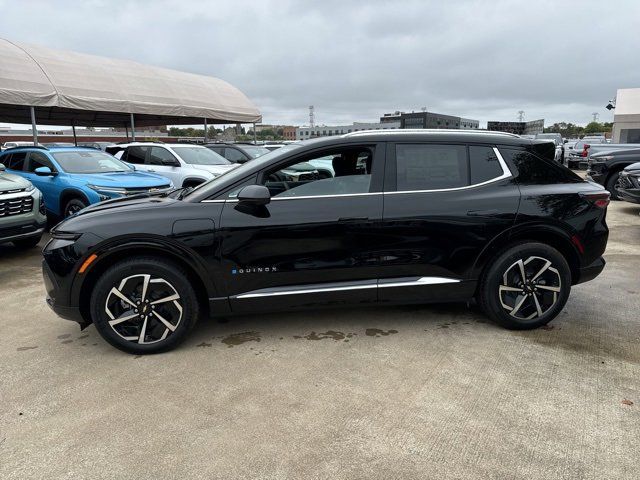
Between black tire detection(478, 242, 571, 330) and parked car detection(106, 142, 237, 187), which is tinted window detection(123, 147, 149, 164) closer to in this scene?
parked car detection(106, 142, 237, 187)

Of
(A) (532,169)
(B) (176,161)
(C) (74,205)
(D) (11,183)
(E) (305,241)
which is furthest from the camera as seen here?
(B) (176,161)

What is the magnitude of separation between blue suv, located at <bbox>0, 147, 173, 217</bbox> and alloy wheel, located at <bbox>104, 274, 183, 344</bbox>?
4.34 m

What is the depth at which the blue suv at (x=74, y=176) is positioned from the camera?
7801 millimetres

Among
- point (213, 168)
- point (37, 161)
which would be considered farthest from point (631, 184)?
point (37, 161)

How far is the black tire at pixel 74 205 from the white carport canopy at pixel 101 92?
20.4ft

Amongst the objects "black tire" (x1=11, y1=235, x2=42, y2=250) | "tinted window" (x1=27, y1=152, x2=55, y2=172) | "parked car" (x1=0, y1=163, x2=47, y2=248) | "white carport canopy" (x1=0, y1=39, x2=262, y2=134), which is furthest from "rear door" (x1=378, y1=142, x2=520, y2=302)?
"white carport canopy" (x1=0, y1=39, x2=262, y2=134)

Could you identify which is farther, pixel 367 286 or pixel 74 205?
pixel 74 205

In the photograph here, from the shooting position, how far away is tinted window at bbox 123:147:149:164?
11281 mm

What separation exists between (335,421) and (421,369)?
2.79 ft

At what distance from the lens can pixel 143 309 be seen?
335cm

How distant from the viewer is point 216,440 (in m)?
2.46

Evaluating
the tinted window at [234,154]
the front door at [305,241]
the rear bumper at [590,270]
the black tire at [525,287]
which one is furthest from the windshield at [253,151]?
the rear bumper at [590,270]

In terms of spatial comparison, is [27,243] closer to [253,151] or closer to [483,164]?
[483,164]

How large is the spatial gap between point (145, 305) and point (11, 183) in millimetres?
4705
